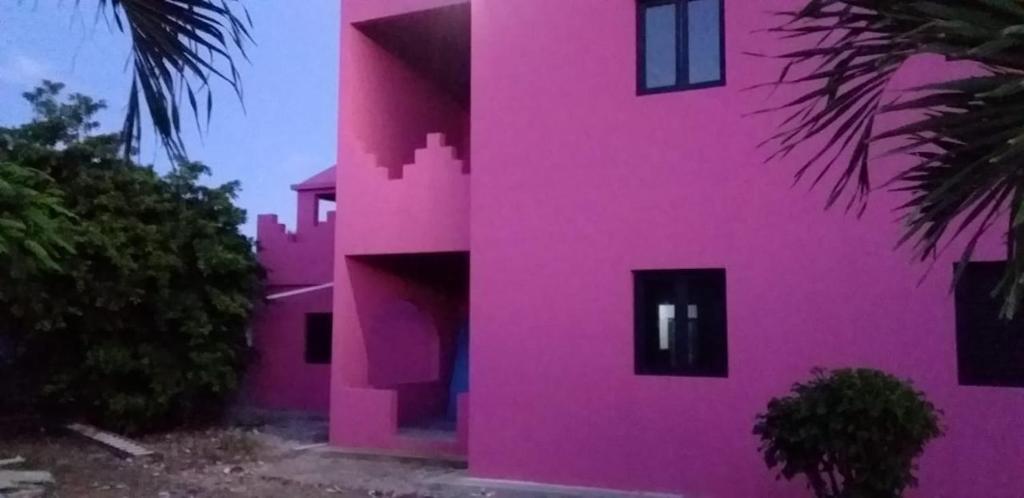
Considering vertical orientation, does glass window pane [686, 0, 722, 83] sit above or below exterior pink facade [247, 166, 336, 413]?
above

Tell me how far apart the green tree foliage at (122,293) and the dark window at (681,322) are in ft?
21.6

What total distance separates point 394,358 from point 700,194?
20.1ft

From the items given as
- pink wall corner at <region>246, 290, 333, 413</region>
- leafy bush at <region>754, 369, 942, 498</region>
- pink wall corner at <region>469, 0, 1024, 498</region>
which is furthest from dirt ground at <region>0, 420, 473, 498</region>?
leafy bush at <region>754, 369, 942, 498</region>

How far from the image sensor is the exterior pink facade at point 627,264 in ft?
26.4

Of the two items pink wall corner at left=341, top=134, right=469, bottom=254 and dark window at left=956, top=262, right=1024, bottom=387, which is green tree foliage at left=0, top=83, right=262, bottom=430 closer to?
pink wall corner at left=341, top=134, right=469, bottom=254

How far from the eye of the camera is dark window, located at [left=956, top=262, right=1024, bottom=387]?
7.66 meters

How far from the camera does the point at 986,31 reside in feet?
9.66

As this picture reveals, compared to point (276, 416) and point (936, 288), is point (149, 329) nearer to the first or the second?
point (276, 416)

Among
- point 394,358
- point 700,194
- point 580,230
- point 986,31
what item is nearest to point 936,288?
point 700,194

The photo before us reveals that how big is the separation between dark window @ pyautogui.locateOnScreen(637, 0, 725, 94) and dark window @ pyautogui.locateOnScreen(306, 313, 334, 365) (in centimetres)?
897

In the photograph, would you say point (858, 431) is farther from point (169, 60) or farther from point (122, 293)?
point (122, 293)

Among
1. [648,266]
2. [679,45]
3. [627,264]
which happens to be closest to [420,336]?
[627,264]

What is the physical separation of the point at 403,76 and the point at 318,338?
18.4 ft

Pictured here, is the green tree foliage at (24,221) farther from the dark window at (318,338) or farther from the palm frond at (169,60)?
the dark window at (318,338)
